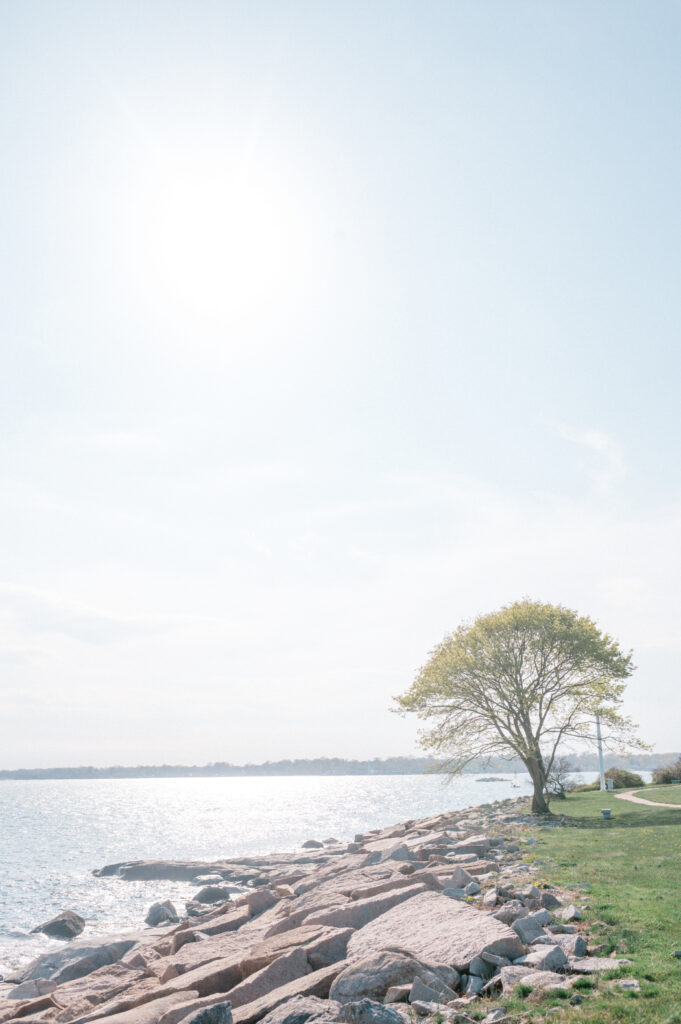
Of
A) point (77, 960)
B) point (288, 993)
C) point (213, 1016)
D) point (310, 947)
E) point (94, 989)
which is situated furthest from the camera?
point (77, 960)

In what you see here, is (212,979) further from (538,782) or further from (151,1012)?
(538,782)

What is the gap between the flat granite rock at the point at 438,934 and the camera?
10.5 meters

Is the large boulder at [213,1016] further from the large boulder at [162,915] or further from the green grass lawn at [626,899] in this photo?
the large boulder at [162,915]

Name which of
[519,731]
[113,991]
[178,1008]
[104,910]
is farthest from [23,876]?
[178,1008]

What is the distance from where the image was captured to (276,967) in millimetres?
11320

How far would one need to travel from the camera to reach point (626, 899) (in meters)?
13.7

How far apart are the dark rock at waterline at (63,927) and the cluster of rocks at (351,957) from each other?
25.8ft

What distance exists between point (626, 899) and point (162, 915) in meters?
21.8

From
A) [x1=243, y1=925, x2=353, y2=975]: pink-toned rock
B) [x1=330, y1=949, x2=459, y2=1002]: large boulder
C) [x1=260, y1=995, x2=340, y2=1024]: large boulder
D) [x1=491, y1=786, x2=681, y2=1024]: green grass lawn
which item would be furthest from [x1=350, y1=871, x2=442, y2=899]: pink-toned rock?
[x1=260, y1=995, x2=340, y2=1024]: large boulder

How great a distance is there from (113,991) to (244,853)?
4507cm

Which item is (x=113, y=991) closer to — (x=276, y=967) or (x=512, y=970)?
(x=276, y=967)

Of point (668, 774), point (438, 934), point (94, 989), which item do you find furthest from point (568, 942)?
point (668, 774)

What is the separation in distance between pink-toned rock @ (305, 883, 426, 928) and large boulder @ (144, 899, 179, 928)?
1728cm

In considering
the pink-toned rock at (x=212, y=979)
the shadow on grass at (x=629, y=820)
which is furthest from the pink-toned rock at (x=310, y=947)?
the shadow on grass at (x=629, y=820)
